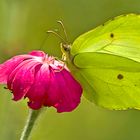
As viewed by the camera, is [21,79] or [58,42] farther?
[58,42]

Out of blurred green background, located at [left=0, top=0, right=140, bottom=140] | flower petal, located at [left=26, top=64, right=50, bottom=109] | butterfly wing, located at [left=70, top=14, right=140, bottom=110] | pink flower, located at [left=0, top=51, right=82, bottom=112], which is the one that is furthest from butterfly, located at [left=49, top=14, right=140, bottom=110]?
blurred green background, located at [left=0, top=0, right=140, bottom=140]

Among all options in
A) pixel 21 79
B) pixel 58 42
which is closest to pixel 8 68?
pixel 21 79

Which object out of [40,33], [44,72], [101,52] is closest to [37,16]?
[40,33]

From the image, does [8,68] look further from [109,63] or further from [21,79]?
[109,63]

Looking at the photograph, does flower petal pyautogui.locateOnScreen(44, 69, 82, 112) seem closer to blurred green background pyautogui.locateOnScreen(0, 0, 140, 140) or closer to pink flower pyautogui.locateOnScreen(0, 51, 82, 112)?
pink flower pyautogui.locateOnScreen(0, 51, 82, 112)

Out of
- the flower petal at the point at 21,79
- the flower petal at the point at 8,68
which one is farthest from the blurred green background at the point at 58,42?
the flower petal at the point at 21,79

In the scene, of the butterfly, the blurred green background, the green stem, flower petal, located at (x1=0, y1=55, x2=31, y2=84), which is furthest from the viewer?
the blurred green background

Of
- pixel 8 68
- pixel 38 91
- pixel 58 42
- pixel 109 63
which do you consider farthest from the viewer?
pixel 58 42

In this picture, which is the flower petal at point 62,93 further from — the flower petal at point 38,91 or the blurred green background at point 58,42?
the blurred green background at point 58,42
